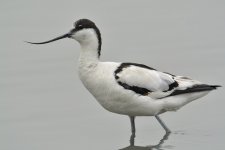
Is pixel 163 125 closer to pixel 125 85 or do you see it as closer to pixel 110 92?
pixel 125 85

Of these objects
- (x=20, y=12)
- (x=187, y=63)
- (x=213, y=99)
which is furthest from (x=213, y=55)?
(x=20, y=12)

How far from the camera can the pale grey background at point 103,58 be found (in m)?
11.4

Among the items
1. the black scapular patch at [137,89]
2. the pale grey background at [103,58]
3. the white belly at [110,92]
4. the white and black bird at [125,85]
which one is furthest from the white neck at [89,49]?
→ the pale grey background at [103,58]

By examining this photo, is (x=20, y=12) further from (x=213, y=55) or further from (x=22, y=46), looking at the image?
(x=213, y=55)

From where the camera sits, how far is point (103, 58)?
1480cm

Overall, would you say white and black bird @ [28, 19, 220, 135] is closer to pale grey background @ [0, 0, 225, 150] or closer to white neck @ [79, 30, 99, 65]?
white neck @ [79, 30, 99, 65]

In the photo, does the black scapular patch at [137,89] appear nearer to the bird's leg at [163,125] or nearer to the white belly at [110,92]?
the white belly at [110,92]

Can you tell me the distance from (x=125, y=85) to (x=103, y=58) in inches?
154

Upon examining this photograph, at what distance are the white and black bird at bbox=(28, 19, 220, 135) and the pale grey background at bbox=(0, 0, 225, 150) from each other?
1.51 feet

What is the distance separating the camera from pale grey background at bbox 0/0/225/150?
1139 cm

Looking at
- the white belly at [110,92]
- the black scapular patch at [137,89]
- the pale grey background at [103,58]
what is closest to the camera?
the white belly at [110,92]

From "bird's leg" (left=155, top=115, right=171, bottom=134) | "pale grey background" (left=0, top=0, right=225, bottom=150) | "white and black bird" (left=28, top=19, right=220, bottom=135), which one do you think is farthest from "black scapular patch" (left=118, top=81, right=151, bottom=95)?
"pale grey background" (left=0, top=0, right=225, bottom=150)

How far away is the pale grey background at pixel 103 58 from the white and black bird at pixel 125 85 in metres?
0.46

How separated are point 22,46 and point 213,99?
4.74m
